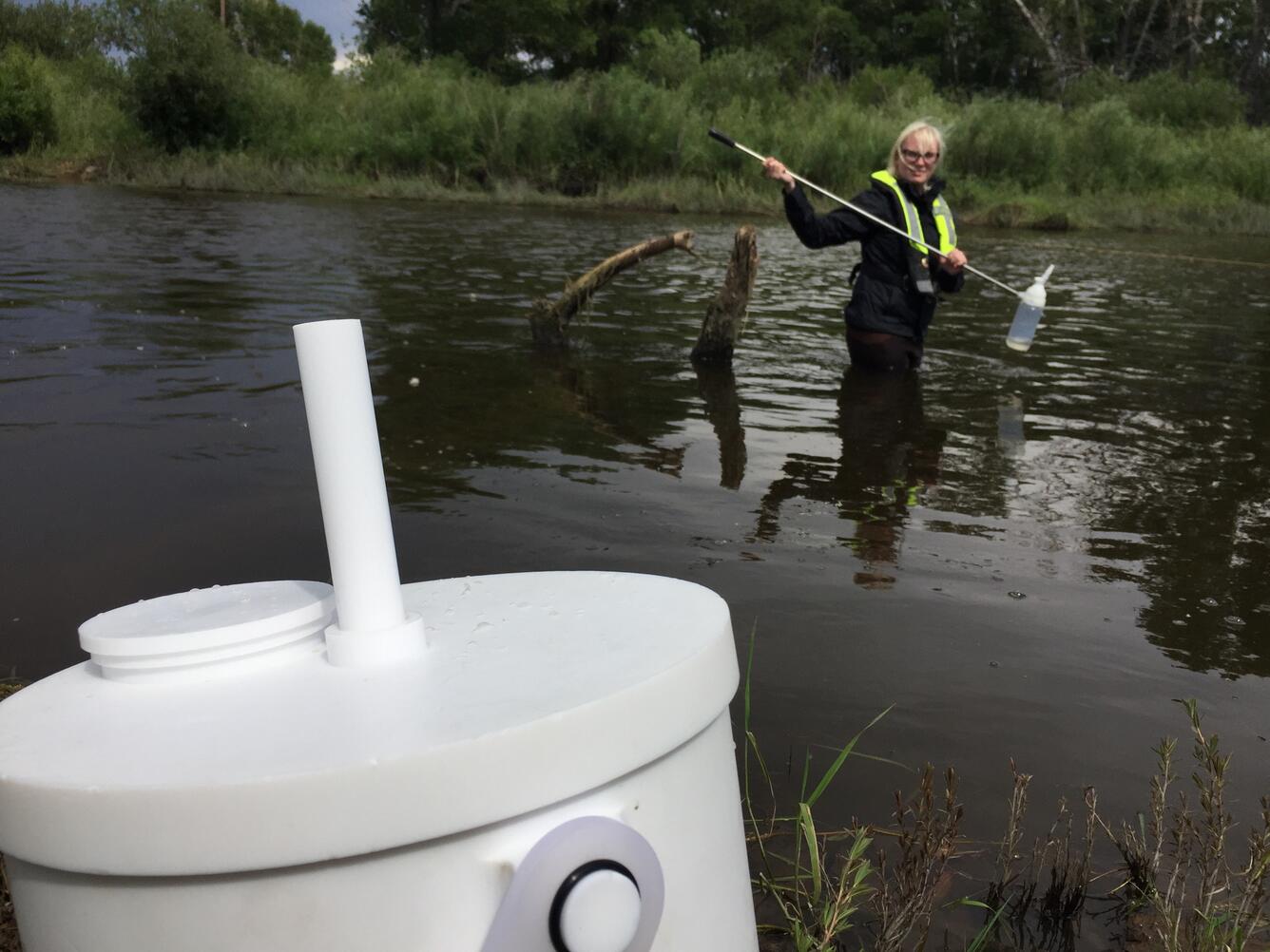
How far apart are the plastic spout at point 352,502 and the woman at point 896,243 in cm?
618

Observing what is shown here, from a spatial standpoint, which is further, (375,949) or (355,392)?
(355,392)

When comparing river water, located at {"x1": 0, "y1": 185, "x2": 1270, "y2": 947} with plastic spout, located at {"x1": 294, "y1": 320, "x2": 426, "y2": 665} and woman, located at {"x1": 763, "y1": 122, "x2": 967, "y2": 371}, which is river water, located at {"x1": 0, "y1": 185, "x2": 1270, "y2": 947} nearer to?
woman, located at {"x1": 763, "y1": 122, "x2": 967, "y2": 371}

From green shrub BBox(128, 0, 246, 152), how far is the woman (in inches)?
983

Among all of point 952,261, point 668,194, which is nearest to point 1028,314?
point 952,261

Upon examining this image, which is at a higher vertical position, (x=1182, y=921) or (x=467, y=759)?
(x=467, y=759)

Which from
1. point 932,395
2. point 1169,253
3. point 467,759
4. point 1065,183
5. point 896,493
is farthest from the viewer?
point 1065,183

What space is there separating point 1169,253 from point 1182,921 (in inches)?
719

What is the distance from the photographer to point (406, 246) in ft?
49.6

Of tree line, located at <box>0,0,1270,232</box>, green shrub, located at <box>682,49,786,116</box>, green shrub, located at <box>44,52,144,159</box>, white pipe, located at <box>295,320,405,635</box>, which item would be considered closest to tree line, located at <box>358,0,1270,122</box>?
green shrub, located at <box>682,49,786,116</box>

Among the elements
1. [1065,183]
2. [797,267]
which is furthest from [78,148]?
[1065,183]

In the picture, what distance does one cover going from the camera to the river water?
3271 mm

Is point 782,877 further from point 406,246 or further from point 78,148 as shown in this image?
point 78,148

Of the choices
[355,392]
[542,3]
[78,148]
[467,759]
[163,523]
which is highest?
[542,3]

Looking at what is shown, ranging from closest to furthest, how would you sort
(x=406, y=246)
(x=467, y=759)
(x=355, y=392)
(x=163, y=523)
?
(x=467, y=759), (x=355, y=392), (x=163, y=523), (x=406, y=246)
